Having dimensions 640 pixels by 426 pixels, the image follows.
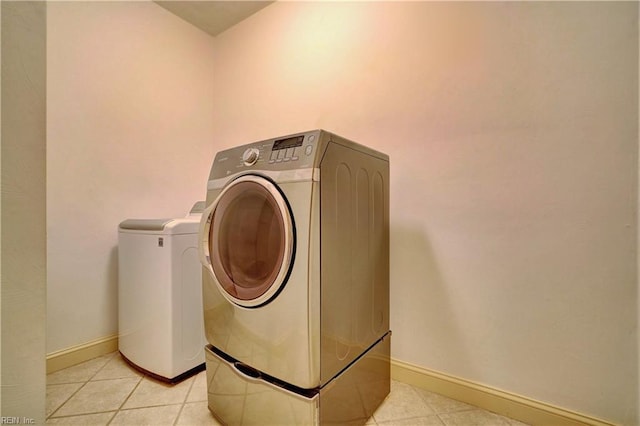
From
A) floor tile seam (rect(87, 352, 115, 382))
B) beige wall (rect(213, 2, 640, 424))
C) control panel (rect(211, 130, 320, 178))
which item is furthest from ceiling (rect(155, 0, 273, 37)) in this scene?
floor tile seam (rect(87, 352, 115, 382))

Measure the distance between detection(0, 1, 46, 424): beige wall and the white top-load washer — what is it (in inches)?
36.8

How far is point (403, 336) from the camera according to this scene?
1.47m

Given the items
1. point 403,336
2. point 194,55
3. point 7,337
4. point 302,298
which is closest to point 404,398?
point 403,336

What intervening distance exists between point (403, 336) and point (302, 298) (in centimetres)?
87

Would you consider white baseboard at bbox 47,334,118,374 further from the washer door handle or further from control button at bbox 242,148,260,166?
control button at bbox 242,148,260,166

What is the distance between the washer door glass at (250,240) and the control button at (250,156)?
0.20 ft

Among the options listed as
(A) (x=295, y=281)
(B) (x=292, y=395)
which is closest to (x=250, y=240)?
(A) (x=295, y=281)

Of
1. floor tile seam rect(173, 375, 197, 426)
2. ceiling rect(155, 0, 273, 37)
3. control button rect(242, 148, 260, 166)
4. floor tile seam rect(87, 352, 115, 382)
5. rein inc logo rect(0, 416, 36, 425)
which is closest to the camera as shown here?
rein inc logo rect(0, 416, 36, 425)

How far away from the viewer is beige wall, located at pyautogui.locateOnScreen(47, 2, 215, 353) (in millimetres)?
1554

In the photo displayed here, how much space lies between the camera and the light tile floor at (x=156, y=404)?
1159 millimetres

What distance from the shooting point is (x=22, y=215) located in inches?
17.7

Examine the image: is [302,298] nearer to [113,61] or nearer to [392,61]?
[392,61]

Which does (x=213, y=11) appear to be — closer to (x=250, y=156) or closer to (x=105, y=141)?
(x=105, y=141)

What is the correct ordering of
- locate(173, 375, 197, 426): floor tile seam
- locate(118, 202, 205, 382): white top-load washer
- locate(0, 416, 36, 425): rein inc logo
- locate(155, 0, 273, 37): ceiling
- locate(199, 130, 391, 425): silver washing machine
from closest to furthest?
locate(0, 416, 36, 425): rein inc logo < locate(199, 130, 391, 425): silver washing machine < locate(173, 375, 197, 426): floor tile seam < locate(118, 202, 205, 382): white top-load washer < locate(155, 0, 273, 37): ceiling
